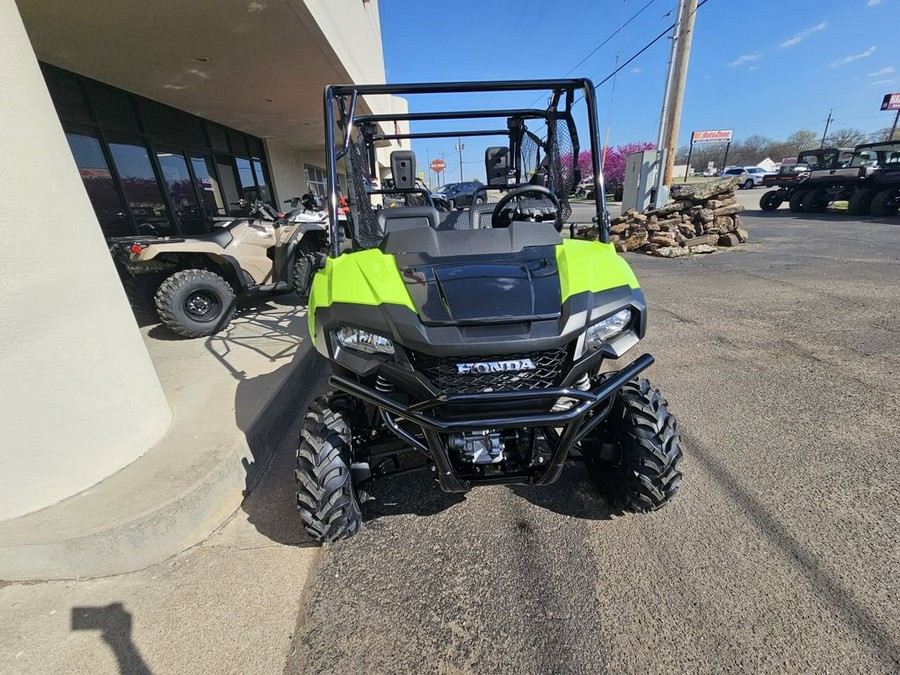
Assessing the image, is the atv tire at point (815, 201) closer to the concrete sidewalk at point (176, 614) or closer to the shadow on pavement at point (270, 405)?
the shadow on pavement at point (270, 405)

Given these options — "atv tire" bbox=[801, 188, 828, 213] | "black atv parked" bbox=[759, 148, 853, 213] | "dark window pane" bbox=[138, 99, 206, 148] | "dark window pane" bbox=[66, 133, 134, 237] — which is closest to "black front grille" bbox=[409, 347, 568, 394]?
"dark window pane" bbox=[66, 133, 134, 237]

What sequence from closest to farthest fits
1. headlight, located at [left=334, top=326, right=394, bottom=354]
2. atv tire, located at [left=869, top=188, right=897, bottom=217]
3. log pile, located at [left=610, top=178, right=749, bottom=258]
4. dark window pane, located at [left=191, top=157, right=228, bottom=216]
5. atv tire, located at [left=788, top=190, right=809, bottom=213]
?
headlight, located at [left=334, top=326, right=394, bottom=354], dark window pane, located at [left=191, top=157, right=228, bottom=216], log pile, located at [left=610, top=178, right=749, bottom=258], atv tire, located at [left=869, top=188, right=897, bottom=217], atv tire, located at [left=788, top=190, right=809, bottom=213]

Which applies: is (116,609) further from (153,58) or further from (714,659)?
(153,58)

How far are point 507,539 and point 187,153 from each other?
922cm

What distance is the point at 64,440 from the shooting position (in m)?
1.90

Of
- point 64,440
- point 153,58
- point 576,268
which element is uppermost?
point 153,58

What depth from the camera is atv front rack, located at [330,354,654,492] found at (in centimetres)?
141

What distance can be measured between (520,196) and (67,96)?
6537 mm

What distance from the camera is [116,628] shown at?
1593 mm

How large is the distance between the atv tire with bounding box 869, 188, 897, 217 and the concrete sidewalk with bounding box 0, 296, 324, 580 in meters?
17.2

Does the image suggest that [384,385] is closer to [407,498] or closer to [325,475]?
[325,475]

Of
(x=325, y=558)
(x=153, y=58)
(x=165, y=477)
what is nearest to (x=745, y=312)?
(x=325, y=558)

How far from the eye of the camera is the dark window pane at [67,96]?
200 inches

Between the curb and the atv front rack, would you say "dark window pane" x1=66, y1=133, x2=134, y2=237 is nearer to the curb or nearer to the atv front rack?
the curb
